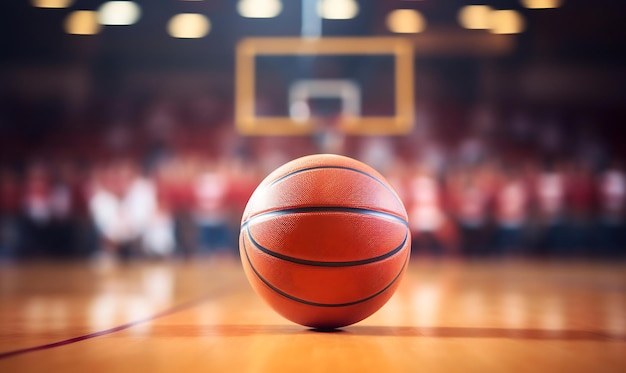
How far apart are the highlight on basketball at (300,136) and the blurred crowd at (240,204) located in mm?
29

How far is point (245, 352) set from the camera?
1.54 m

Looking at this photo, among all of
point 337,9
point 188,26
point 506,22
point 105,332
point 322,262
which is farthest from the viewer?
point 188,26

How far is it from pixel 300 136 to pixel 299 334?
8.51 metres

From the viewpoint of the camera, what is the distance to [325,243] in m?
1.77

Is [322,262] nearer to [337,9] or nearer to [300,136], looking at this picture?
[337,9]

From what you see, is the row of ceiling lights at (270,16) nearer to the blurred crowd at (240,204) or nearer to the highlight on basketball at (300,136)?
the highlight on basketball at (300,136)

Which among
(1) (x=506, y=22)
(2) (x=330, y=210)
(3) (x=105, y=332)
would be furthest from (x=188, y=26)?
(2) (x=330, y=210)

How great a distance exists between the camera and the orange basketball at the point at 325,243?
5.81ft

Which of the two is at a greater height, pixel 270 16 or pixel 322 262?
pixel 270 16

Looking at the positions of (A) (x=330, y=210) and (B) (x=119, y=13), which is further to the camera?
(B) (x=119, y=13)

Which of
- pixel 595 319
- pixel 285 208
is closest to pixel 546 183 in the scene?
pixel 595 319

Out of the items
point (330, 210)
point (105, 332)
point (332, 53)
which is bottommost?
point (105, 332)

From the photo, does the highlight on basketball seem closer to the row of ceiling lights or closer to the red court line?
the row of ceiling lights

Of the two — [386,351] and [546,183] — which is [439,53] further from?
[386,351]
